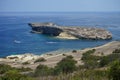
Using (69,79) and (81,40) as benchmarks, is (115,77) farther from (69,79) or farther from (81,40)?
(81,40)

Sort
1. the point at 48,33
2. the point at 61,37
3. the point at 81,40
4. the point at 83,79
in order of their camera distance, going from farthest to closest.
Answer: the point at 48,33
the point at 61,37
the point at 81,40
the point at 83,79

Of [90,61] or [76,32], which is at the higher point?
[90,61]

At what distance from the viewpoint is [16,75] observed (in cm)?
1780

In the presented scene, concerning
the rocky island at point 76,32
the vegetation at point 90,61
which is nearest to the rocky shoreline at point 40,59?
the vegetation at point 90,61

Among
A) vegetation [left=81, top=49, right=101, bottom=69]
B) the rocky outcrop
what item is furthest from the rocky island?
vegetation [left=81, top=49, right=101, bottom=69]

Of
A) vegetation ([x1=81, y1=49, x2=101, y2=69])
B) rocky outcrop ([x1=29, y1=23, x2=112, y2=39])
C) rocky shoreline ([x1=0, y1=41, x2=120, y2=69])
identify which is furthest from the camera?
rocky outcrop ([x1=29, y1=23, x2=112, y2=39])

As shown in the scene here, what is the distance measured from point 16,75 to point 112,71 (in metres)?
5.33

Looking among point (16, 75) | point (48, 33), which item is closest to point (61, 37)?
point (48, 33)

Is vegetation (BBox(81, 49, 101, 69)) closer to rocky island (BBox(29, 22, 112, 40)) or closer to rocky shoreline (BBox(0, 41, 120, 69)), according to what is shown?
rocky shoreline (BBox(0, 41, 120, 69))

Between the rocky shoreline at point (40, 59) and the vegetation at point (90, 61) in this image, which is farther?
the rocky shoreline at point (40, 59)

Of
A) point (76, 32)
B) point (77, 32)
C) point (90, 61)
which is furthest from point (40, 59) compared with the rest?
point (76, 32)

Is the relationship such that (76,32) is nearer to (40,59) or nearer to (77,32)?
(77,32)

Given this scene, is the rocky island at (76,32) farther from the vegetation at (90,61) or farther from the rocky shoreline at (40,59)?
the vegetation at (90,61)

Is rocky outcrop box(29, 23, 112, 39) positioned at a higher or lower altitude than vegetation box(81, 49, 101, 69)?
lower
